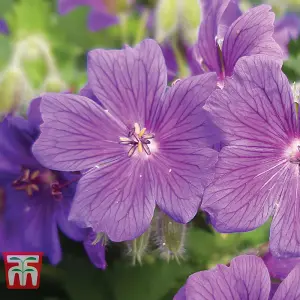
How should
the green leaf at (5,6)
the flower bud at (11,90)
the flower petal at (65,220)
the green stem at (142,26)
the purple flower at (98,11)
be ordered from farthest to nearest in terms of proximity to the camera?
the green leaf at (5,6) < the purple flower at (98,11) < the green stem at (142,26) < the flower bud at (11,90) < the flower petal at (65,220)

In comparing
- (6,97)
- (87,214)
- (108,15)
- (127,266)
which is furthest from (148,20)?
(87,214)

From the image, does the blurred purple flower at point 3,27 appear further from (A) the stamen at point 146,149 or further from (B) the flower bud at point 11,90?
(A) the stamen at point 146,149

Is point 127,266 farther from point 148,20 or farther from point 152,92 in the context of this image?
point 148,20

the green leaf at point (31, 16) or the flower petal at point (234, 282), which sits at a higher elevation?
the green leaf at point (31, 16)

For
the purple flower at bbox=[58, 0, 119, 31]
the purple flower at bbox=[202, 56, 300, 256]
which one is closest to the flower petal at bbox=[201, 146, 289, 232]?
the purple flower at bbox=[202, 56, 300, 256]

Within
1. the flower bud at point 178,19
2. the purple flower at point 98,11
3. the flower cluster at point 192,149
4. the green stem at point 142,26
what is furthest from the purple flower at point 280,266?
the purple flower at point 98,11

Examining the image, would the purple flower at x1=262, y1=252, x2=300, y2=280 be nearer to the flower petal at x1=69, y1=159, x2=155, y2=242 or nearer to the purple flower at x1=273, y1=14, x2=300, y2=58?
the flower petal at x1=69, y1=159, x2=155, y2=242
